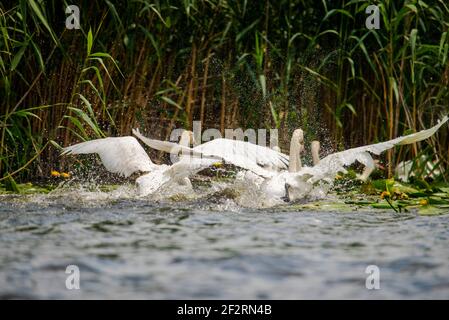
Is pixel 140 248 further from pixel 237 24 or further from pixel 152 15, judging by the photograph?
pixel 237 24

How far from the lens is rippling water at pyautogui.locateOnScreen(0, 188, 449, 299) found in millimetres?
3102

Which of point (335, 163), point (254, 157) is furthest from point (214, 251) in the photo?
point (254, 157)

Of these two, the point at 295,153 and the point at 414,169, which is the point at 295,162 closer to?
the point at 295,153

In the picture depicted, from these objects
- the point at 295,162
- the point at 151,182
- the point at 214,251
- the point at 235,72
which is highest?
the point at 235,72

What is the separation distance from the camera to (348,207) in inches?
207

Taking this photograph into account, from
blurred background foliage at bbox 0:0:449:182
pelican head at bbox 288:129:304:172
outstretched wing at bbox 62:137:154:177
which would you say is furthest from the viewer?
blurred background foliage at bbox 0:0:449:182

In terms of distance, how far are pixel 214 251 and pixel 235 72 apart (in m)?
4.49

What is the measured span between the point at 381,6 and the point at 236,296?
416cm

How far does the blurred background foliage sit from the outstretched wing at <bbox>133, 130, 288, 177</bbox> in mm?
746

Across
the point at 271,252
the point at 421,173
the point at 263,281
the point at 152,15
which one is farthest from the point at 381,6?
the point at 263,281

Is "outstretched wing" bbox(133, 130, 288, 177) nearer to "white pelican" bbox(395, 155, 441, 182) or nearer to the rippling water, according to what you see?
the rippling water

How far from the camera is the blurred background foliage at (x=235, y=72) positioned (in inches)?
252

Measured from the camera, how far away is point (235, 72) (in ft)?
26.4

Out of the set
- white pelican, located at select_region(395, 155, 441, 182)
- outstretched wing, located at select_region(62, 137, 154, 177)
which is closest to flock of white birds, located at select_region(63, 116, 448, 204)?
outstretched wing, located at select_region(62, 137, 154, 177)
